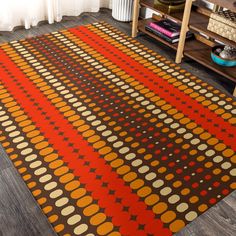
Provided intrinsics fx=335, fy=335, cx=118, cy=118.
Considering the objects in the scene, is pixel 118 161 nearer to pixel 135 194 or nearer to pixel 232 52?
pixel 135 194

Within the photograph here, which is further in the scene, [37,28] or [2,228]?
[37,28]

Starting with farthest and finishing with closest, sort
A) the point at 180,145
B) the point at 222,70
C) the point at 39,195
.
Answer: the point at 222,70, the point at 180,145, the point at 39,195

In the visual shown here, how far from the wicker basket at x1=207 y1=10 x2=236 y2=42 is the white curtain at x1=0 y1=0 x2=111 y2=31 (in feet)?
4.71

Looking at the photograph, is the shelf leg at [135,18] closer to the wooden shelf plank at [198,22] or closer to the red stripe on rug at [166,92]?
the wooden shelf plank at [198,22]

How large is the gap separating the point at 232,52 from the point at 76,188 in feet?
5.17

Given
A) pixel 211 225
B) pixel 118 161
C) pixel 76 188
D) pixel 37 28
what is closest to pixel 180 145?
pixel 118 161

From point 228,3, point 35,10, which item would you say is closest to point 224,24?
point 228,3

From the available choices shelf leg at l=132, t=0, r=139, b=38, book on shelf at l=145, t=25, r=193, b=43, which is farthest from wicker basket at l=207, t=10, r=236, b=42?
shelf leg at l=132, t=0, r=139, b=38

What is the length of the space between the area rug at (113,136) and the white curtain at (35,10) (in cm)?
30

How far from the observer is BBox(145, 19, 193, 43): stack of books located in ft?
9.08

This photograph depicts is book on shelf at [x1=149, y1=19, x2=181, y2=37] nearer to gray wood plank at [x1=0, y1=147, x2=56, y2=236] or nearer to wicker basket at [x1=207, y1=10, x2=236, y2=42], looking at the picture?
wicker basket at [x1=207, y1=10, x2=236, y2=42]

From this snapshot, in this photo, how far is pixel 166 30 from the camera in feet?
9.21

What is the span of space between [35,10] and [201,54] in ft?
5.17

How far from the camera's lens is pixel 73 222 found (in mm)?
1527
